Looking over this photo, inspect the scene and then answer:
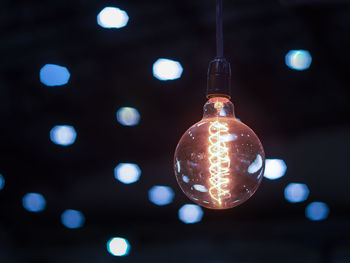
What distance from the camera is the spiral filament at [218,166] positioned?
72cm

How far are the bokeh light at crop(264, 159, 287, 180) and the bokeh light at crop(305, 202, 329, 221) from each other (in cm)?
31

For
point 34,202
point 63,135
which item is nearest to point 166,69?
point 63,135

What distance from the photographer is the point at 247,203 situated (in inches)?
115

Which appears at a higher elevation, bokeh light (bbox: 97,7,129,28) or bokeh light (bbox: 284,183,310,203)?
bokeh light (bbox: 97,7,129,28)

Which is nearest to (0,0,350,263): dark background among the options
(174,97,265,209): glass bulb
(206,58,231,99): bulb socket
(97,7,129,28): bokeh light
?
(97,7,129,28): bokeh light

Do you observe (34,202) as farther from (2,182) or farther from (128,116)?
(128,116)

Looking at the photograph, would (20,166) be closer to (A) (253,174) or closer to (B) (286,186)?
(B) (286,186)

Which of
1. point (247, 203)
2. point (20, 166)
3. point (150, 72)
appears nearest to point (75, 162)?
point (20, 166)

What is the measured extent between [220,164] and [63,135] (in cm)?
232

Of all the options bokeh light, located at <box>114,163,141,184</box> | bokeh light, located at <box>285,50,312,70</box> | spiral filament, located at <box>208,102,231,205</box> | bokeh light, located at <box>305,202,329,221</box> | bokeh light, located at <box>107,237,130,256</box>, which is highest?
bokeh light, located at <box>285,50,312,70</box>

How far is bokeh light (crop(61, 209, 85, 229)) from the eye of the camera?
10.6 ft

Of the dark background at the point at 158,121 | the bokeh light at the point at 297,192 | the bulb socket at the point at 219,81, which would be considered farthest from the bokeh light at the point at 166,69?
the bulb socket at the point at 219,81

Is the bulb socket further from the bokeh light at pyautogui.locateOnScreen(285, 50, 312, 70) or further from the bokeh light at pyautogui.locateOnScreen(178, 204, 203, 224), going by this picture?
the bokeh light at pyautogui.locateOnScreen(178, 204, 203, 224)

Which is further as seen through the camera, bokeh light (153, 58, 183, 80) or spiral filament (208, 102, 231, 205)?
bokeh light (153, 58, 183, 80)
